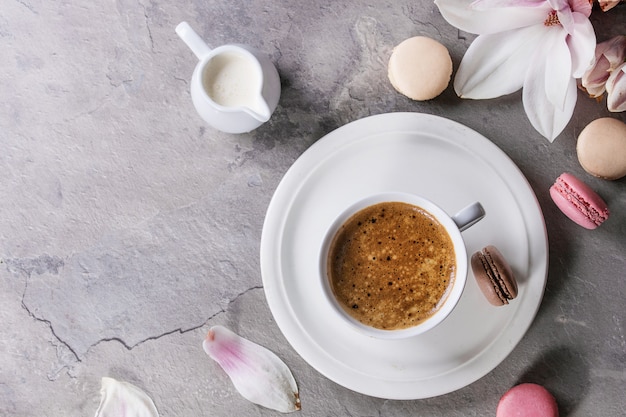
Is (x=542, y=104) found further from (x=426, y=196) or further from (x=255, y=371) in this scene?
(x=255, y=371)

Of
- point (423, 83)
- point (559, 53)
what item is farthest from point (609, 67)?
point (423, 83)

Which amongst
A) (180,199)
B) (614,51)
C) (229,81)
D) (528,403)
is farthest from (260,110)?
(528,403)

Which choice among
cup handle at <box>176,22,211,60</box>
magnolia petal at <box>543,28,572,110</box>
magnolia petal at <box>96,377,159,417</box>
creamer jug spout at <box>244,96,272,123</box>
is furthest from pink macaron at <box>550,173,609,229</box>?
magnolia petal at <box>96,377,159,417</box>

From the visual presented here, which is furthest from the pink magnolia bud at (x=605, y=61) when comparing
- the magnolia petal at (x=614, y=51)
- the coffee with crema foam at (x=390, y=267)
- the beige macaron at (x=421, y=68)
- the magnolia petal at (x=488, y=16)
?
the coffee with crema foam at (x=390, y=267)

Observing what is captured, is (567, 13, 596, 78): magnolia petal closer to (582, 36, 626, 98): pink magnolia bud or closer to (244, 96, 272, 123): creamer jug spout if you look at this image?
(582, 36, 626, 98): pink magnolia bud

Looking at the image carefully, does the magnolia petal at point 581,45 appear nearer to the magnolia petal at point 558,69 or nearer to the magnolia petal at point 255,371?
the magnolia petal at point 558,69

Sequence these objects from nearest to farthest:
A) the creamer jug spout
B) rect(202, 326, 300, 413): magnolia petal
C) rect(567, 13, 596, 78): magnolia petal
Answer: rect(567, 13, 596, 78): magnolia petal < the creamer jug spout < rect(202, 326, 300, 413): magnolia petal
